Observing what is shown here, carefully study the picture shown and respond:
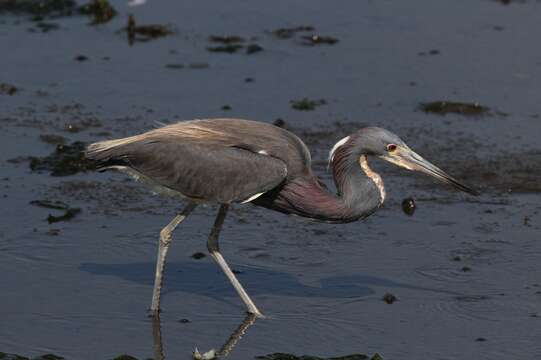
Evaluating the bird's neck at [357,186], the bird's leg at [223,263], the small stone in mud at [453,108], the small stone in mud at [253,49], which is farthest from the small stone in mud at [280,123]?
the bird's neck at [357,186]

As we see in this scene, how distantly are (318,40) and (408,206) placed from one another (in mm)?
4723

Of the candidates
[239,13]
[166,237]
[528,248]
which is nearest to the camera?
[166,237]

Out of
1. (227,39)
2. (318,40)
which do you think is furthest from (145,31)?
(318,40)

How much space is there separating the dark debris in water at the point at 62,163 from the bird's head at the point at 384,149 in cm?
308

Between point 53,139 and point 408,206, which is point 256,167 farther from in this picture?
point 53,139

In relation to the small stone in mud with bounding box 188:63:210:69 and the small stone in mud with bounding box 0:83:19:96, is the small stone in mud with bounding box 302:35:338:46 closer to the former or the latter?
the small stone in mud with bounding box 188:63:210:69

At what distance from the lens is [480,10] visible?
51.9 ft

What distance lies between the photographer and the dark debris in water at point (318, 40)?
14.6 metres

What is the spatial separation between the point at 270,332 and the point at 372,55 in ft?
21.1

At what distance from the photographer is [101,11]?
50.6ft

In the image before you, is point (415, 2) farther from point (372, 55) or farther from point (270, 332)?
point (270, 332)

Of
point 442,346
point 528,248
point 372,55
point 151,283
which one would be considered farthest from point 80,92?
point 442,346

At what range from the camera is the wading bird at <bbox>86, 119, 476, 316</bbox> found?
8.41m

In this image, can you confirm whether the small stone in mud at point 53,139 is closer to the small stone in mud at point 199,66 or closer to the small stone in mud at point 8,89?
the small stone in mud at point 8,89
